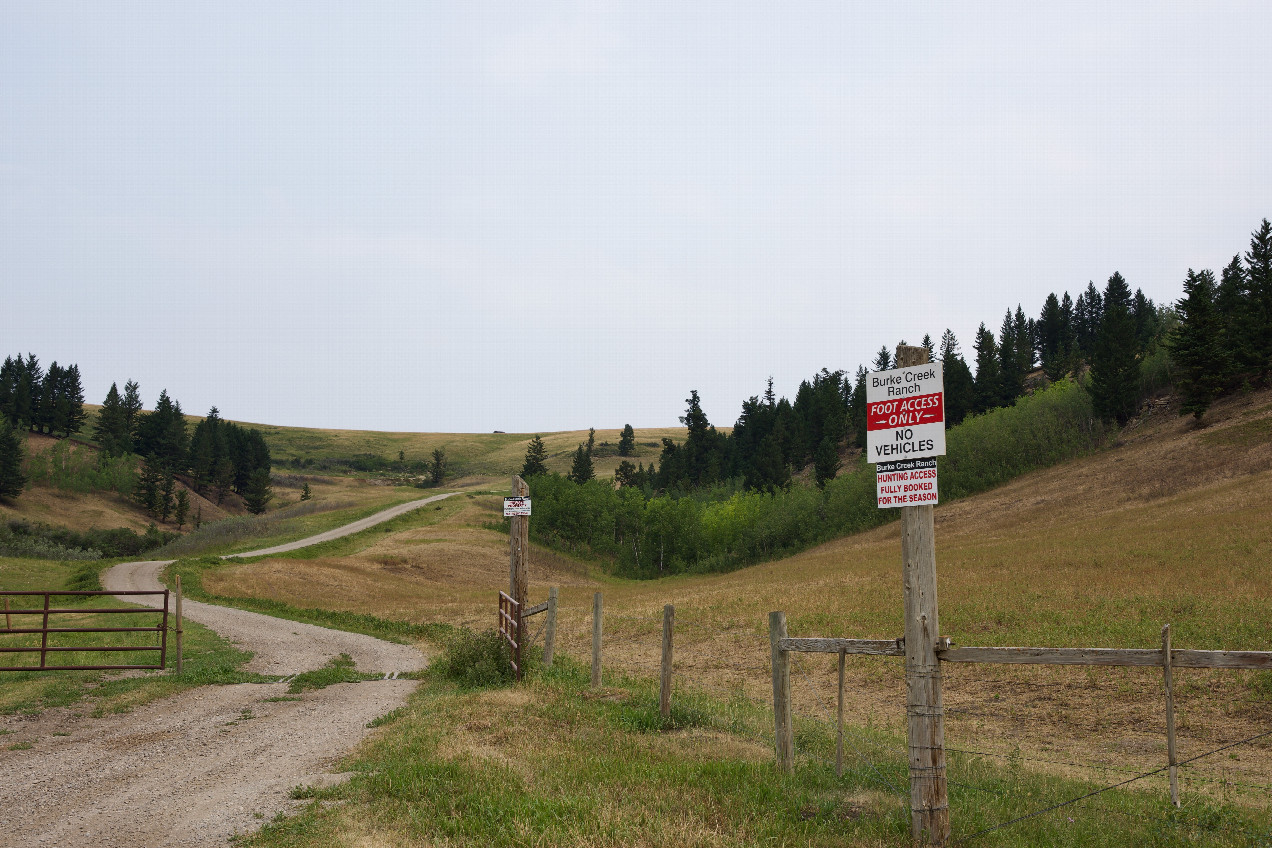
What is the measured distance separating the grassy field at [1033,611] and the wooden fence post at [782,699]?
19.6 inches

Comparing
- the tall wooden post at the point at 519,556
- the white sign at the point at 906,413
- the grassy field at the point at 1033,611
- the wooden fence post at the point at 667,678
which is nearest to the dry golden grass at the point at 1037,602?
the grassy field at the point at 1033,611

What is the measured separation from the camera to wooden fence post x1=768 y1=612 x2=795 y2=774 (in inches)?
330

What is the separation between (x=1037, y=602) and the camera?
2520cm

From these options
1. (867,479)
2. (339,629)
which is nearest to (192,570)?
(339,629)

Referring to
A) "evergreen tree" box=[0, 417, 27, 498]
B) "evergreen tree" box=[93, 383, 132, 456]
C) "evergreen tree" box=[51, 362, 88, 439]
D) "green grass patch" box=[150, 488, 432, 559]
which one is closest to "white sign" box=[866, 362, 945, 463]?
"green grass patch" box=[150, 488, 432, 559]

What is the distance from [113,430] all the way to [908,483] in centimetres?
15799

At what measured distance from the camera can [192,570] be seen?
43.6 metres

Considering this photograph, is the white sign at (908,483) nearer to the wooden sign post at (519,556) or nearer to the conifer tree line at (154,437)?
the wooden sign post at (519,556)

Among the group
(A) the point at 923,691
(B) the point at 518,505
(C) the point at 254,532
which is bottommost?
(C) the point at 254,532

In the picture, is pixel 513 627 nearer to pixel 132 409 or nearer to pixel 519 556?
pixel 519 556

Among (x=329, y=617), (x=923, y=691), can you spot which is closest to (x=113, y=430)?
(x=329, y=617)

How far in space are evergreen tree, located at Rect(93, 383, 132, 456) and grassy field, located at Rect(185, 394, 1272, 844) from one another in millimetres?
85854

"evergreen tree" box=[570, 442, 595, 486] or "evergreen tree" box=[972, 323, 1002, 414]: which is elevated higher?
"evergreen tree" box=[972, 323, 1002, 414]

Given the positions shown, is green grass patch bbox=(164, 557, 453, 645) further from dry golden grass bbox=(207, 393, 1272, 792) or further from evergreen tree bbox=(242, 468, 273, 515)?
evergreen tree bbox=(242, 468, 273, 515)
